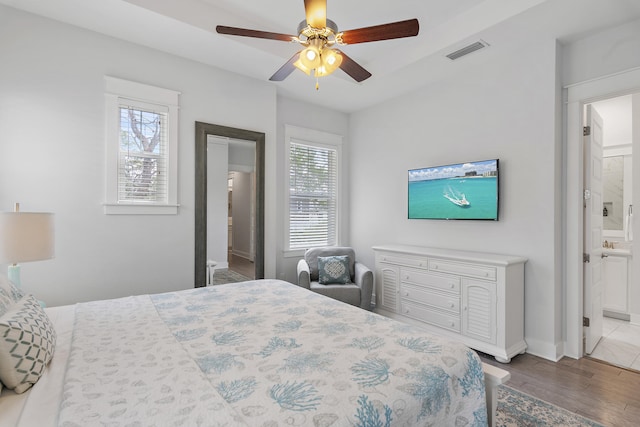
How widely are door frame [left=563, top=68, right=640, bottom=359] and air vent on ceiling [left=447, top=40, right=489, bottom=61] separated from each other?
86 cm

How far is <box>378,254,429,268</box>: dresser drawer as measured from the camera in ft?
11.2

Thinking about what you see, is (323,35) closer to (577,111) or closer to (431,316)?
(577,111)

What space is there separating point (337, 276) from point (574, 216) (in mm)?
2394

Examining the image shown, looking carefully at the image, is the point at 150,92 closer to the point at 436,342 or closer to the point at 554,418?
the point at 436,342

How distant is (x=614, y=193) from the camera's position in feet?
14.3

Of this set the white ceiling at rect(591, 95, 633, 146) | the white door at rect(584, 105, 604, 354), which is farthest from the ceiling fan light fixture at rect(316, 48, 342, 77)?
the white ceiling at rect(591, 95, 633, 146)

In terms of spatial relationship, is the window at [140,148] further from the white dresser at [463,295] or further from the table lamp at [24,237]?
the white dresser at [463,295]

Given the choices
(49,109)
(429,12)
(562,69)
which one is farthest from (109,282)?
(562,69)

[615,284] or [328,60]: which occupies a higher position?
[328,60]

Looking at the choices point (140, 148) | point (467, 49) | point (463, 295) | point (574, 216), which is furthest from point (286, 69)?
point (574, 216)

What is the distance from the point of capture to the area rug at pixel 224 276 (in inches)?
138

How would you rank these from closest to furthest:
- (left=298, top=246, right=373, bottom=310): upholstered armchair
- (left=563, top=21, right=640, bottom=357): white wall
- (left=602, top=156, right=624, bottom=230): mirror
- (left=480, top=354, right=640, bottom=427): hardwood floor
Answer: (left=480, top=354, right=640, bottom=427): hardwood floor < (left=563, top=21, right=640, bottom=357): white wall < (left=298, top=246, right=373, bottom=310): upholstered armchair < (left=602, top=156, right=624, bottom=230): mirror

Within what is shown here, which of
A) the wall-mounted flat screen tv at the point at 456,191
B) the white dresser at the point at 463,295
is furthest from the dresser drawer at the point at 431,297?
the wall-mounted flat screen tv at the point at 456,191

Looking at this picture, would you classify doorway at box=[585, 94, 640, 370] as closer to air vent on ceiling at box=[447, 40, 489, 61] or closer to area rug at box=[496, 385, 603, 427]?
air vent on ceiling at box=[447, 40, 489, 61]
